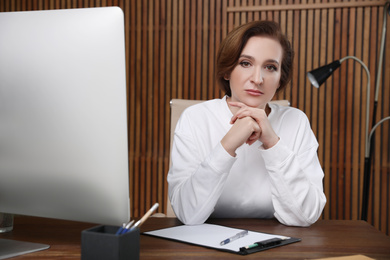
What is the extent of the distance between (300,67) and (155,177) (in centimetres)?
193

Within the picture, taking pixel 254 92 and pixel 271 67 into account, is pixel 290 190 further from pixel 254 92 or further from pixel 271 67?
pixel 271 67

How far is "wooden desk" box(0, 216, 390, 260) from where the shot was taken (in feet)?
3.84

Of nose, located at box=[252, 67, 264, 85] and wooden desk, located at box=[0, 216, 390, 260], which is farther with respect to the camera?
nose, located at box=[252, 67, 264, 85]

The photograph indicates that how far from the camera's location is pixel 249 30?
201 centimetres

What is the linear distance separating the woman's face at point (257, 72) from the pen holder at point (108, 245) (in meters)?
1.08

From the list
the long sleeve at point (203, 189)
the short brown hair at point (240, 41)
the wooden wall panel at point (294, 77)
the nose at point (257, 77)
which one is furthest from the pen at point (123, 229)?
the wooden wall panel at point (294, 77)

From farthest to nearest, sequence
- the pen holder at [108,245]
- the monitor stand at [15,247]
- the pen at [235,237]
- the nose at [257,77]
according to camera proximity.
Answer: the nose at [257,77], the pen at [235,237], the monitor stand at [15,247], the pen holder at [108,245]

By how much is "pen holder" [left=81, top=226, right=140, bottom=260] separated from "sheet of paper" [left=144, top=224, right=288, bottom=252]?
31cm

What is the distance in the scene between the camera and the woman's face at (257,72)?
76.6 inches

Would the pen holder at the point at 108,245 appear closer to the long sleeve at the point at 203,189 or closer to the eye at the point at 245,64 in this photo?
the long sleeve at the point at 203,189

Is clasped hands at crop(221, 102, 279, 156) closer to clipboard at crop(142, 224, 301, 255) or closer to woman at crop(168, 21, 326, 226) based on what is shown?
woman at crop(168, 21, 326, 226)

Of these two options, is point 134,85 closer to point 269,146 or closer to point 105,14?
point 269,146

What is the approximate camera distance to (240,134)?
1.69 m

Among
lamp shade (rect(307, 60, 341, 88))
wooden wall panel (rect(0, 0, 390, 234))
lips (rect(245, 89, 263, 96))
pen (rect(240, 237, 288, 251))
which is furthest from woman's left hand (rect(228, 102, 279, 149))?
wooden wall panel (rect(0, 0, 390, 234))
